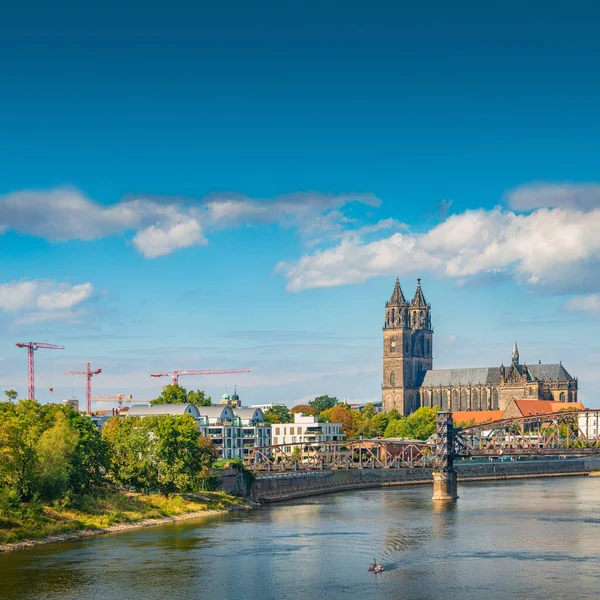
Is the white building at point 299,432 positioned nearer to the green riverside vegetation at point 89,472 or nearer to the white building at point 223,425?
the white building at point 223,425

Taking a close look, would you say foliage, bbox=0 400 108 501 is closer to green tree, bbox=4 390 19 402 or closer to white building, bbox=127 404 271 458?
green tree, bbox=4 390 19 402

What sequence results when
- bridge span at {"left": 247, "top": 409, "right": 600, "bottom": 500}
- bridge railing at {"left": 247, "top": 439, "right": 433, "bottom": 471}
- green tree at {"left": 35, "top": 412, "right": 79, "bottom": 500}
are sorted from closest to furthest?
1. green tree at {"left": 35, "top": 412, "right": 79, "bottom": 500}
2. bridge span at {"left": 247, "top": 409, "right": 600, "bottom": 500}
3. bridge railing at {"left": 247, "top": 439, "right": 433, "bottom": 471}

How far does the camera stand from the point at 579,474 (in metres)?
169

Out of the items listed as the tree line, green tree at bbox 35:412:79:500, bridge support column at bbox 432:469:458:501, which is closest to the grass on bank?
the tree line

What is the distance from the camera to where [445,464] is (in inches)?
4636

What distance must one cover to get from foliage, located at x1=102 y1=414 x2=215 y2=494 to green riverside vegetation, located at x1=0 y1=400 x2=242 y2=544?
91mm

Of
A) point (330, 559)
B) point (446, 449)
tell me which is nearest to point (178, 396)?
point (446, 449)

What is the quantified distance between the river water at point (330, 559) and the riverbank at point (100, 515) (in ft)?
6.58

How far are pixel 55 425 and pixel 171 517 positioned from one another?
12645mm

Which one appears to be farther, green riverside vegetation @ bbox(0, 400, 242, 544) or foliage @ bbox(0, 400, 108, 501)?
foliage @ bbox(0, 400, 108, 501)

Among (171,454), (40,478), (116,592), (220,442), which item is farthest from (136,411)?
(116,592)

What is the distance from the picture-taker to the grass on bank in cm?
7481

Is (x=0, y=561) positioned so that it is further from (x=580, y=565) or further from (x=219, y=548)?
(x=580, y=565)

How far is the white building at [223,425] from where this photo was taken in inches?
6152
